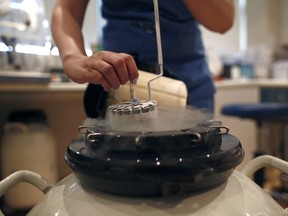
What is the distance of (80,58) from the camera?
50 cm

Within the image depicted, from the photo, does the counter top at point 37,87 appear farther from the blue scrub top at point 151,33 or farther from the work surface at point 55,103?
the blue scrub top at point 151,33

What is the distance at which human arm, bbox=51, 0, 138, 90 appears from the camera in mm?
391

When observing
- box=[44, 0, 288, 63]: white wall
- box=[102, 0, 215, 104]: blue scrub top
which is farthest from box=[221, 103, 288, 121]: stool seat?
box=[102, 0, 215, 104]: blue scrub top

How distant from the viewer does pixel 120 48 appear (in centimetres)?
65

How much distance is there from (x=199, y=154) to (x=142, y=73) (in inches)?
7.4

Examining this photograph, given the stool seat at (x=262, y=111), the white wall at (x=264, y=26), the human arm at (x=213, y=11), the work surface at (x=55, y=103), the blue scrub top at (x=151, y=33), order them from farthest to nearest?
the white wall at (x=264, y=26)
the stool seat at (x=262, y=111)
the work surface at (x=55, y=103)
the blue scrub top at (x=151, y=33)
the human arm at (x=213, y=11)

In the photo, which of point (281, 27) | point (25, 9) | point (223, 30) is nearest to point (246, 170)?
point (223, 30)

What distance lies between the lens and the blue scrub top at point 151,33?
64 centimetres

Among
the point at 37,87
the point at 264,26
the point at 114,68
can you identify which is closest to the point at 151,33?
the point at 114,68

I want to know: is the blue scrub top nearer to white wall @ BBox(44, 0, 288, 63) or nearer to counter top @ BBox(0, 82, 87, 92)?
counter top @ BBox(0, 82, 87, 92)

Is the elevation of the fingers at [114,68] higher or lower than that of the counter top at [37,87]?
higher

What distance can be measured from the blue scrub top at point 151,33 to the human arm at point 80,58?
65mm

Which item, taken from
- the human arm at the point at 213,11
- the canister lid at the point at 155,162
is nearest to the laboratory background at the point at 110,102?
the canister lid at the point at 155,162

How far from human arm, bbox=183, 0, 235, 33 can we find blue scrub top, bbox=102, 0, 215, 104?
8 centimetres
